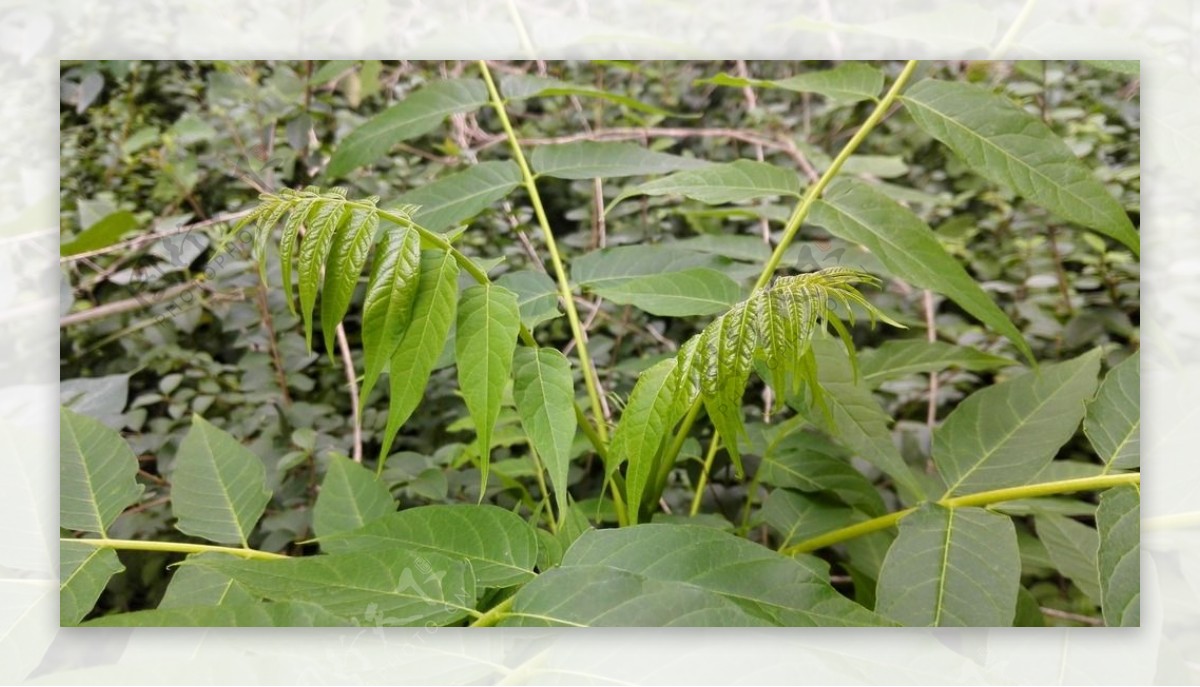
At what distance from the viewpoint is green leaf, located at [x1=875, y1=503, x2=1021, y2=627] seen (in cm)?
65

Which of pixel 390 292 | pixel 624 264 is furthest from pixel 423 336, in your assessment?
pixel 624 264

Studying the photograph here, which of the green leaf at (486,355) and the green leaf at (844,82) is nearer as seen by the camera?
the green leaf at (486,355)

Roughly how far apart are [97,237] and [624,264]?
0.51 m

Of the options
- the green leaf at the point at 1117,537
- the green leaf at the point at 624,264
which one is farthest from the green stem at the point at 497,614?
the green leaf at the point at 1117,537

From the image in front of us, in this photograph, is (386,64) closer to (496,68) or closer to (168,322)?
(496,68)

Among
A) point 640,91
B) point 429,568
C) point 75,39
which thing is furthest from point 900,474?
point 75,39

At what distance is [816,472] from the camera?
75 cm

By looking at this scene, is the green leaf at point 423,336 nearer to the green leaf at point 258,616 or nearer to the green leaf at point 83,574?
the green leaf at point 258,616

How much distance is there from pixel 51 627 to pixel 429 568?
15.9 inches

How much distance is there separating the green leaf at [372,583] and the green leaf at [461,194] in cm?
32

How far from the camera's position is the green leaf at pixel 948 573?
0.65m

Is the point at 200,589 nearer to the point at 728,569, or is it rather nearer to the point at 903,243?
the point at 728,569

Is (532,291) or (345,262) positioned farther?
(532,291)

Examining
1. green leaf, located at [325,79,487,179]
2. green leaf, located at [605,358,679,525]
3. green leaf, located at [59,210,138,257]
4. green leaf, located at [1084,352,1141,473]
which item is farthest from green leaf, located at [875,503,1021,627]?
green leaf, located at [59,210,138,257]
